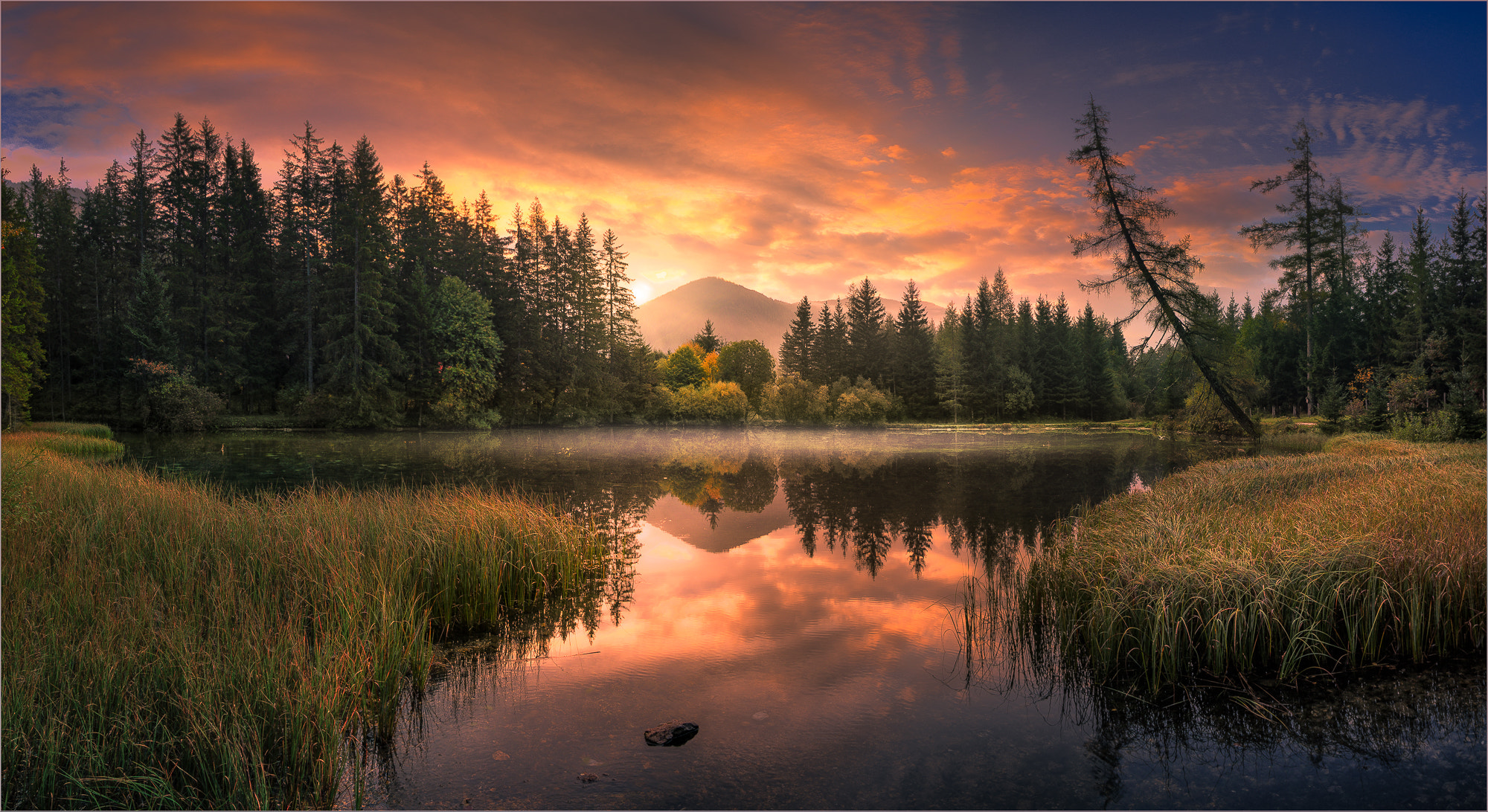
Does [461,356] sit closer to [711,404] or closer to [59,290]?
[711,404]

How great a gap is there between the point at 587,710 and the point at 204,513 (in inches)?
357

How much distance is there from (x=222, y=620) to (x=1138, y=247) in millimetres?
33141

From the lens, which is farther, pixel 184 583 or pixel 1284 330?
pixel 1284 330

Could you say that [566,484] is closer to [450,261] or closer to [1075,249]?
[1075,249]

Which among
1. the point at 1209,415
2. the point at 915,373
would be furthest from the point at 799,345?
the point at 1209,415

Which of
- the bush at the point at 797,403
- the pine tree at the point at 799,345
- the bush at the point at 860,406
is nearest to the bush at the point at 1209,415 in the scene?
the bush at the point at 860,406

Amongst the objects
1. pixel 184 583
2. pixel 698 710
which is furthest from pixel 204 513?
pixel 698 710

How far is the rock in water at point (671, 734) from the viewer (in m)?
6.18

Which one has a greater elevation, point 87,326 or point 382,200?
point 382,200

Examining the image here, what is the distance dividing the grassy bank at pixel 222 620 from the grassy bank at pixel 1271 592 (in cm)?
775

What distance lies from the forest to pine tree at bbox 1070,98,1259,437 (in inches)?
12.3

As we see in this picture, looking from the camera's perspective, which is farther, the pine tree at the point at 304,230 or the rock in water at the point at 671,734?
the pine tree at the point at 304,230

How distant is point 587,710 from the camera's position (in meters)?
6.89

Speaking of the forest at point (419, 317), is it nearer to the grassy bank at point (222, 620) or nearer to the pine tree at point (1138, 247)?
the pine tree at point (1138, 247)
